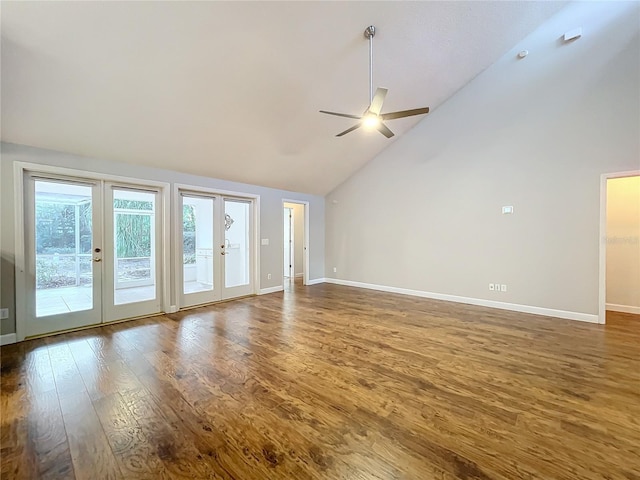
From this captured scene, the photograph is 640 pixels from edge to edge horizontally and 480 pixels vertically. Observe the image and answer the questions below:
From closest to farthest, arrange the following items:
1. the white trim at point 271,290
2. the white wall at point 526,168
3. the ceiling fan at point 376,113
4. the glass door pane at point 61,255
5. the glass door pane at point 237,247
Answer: the ceiling fan at point 376,113 → the glass door pane at point 61,255 → the white wall at point 526,168 → the glass door pane at point 237,247 → the white trim at point 271,290

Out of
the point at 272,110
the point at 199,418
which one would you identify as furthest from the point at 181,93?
the point at 199,418

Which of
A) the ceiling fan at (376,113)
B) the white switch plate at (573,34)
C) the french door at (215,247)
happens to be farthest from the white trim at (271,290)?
the white switch plate at (573,34)

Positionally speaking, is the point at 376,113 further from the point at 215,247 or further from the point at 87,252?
the point at 87,252

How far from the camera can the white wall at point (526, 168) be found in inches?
157

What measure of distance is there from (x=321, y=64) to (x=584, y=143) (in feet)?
13.7

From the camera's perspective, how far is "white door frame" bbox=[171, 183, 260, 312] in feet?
15.7

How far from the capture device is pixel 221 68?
3275 mm

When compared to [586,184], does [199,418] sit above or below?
below

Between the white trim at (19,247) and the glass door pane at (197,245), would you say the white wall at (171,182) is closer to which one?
the white trim at (19,247)

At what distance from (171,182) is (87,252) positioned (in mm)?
1625

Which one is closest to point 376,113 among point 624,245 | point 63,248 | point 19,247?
point 63,248

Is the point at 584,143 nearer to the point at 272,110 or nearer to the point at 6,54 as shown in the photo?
the point at 272,110

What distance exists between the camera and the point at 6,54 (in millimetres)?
2510

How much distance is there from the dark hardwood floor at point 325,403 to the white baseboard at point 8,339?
0.14 meters
